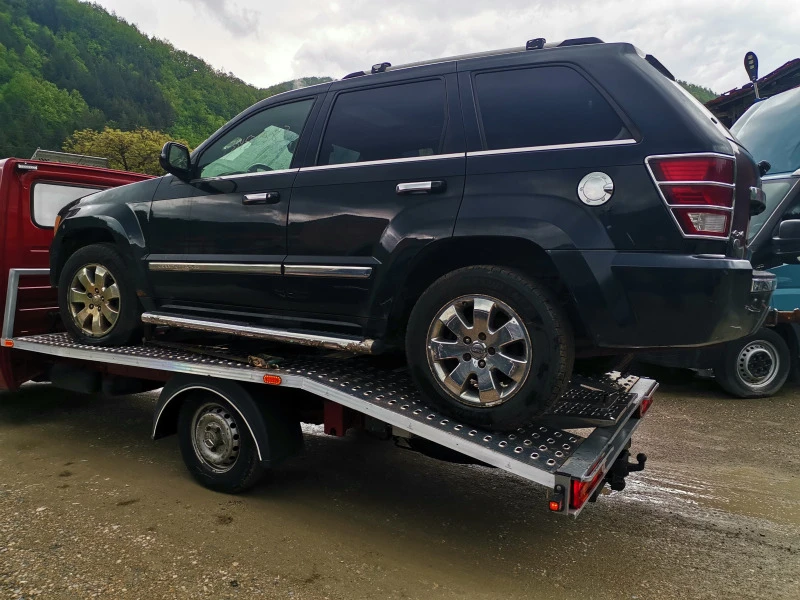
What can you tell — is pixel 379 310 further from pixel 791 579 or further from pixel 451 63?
pixel 791 579

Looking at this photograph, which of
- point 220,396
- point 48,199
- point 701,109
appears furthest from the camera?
point 48,199

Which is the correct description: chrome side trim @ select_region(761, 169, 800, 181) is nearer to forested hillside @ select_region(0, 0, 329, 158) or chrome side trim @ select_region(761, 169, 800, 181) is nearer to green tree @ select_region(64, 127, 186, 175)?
green tree @ select_region(64, 127, 186, 175)

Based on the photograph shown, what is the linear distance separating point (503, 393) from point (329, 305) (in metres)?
Result: 1.14

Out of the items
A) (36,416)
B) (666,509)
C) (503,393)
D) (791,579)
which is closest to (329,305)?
(503,393)

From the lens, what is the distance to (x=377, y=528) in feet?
10.8

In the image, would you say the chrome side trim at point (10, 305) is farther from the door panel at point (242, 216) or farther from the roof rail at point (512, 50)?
the roof rail at point (512, 50)

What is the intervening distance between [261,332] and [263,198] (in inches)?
31.8

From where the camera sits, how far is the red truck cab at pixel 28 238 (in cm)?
485

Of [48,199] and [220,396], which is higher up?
[48,199]

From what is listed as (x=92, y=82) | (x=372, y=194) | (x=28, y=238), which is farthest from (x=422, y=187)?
(x=92, y=82)

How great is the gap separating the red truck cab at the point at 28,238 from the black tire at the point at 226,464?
2084mm

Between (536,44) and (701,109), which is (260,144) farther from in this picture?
(701,109)

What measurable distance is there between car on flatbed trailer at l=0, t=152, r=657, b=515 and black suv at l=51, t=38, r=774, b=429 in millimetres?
201

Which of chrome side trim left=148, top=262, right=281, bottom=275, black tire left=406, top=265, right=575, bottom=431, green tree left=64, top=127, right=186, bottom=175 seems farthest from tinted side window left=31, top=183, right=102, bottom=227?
green tree left=64, top=127, right=186, bottom=175
